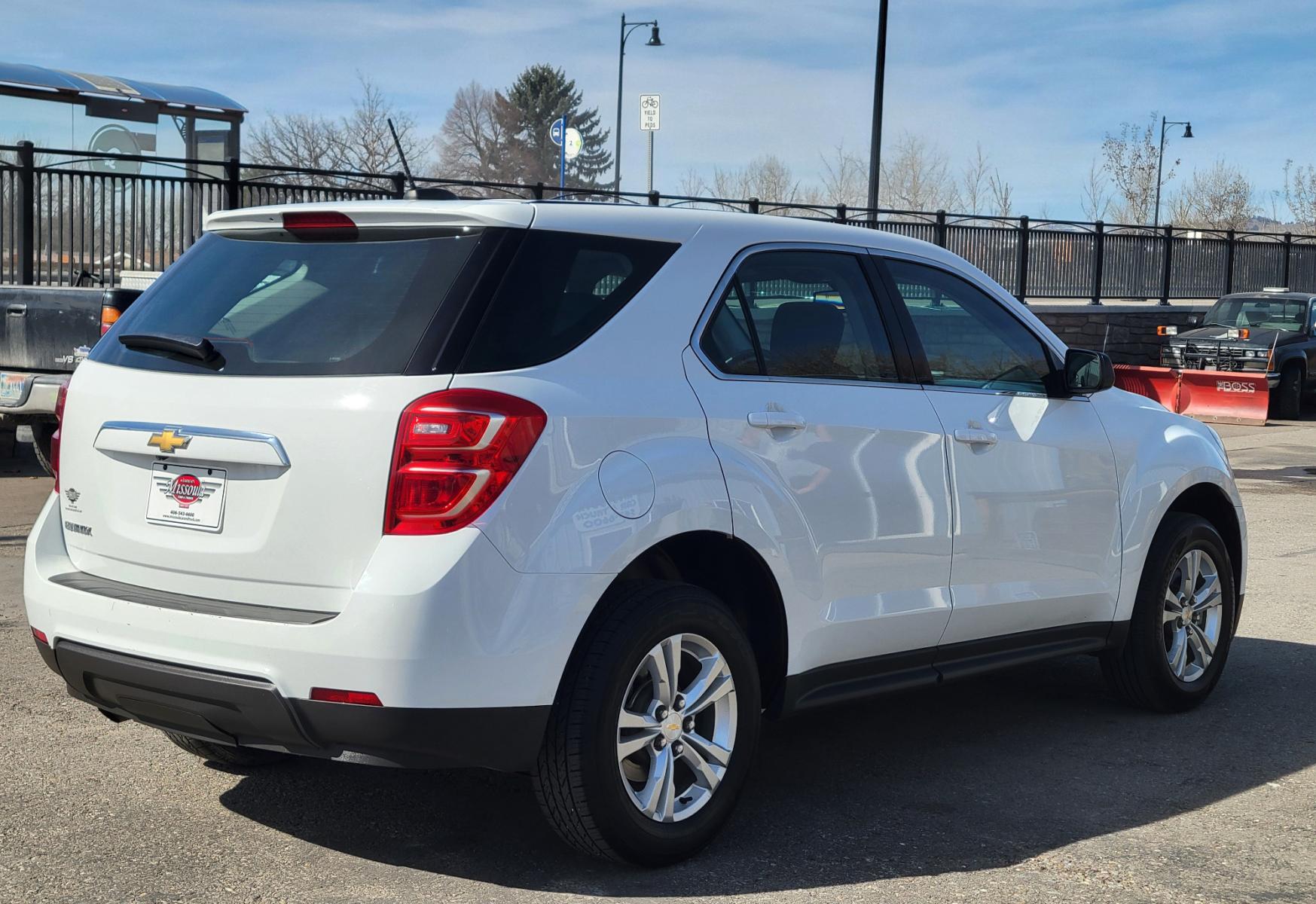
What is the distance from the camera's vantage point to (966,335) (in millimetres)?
5211

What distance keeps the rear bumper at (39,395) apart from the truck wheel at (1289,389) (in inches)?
645

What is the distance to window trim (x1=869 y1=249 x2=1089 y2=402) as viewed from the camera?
4.94 metres

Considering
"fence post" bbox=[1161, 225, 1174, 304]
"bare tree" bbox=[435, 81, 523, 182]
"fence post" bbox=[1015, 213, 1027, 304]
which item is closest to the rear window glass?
"fence post" bbox=[1015, 213, 1027, 304]

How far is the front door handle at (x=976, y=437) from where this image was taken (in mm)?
4926

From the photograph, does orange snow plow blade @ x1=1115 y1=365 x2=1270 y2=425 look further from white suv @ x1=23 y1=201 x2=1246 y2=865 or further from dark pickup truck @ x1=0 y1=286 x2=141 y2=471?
white suv @ x1=23 y1=201 x2=1246 y2=865

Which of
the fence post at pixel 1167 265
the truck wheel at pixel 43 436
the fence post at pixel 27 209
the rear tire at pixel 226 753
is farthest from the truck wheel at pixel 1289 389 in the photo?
the rear tire at pixel 226 753

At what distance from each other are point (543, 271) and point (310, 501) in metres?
0.84

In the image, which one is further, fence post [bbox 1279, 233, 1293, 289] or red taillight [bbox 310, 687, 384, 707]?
fence post [bbox 1279, 233, 1293, 289]

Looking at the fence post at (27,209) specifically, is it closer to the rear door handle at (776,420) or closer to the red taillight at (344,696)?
the rear door handle at (776,420)

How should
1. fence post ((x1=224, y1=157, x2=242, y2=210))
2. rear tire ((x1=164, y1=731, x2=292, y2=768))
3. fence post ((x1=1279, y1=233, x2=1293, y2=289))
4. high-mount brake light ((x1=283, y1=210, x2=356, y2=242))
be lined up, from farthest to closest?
fence post ((x1=1279, y1=233, x2=1293, y2=289)) → fence post ((x1=224, y1=157, x2=242, y2=210)) → rear tire ((x1=164, y1=731, x2=292, y2=768)) → high-mount brake light ((x1=283, y1=210, x2=356, y2=242))

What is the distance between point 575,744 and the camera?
12.4 feet

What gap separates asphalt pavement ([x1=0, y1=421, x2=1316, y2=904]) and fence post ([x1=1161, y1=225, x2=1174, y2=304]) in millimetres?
22301

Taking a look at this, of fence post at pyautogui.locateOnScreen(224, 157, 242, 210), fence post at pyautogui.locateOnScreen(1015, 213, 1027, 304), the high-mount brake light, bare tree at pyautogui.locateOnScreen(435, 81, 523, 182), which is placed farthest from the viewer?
bare tree at pyautogui.locateOnScreen(435, 81, 523, 182)

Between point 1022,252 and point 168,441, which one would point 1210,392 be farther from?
point 168,441
